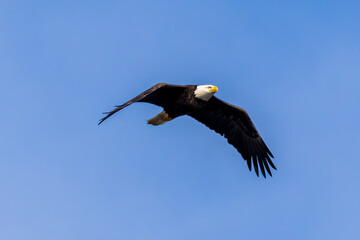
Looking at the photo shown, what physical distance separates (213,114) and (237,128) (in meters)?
0.99

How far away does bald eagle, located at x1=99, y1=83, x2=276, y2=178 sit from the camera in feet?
52.5

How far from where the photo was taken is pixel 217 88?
16.1 m

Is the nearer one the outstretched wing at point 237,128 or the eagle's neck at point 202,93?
the eagle's neck at point 202,93

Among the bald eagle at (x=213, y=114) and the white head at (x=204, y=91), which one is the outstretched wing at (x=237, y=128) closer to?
the bald eagle at (x=213, y=114)

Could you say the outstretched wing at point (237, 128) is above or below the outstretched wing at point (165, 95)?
below

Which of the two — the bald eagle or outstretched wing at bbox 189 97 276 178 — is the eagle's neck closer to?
the bald eagle

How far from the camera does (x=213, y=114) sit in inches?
703

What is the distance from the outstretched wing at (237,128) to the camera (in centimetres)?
1775

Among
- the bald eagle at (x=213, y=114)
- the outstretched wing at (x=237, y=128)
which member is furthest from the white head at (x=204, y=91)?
the outstretched wing at (x=237, y=128)

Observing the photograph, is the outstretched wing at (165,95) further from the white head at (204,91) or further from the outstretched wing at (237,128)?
the outstretched wing at (237,128)

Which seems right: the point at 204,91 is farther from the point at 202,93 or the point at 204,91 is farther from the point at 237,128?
the point at 237,128

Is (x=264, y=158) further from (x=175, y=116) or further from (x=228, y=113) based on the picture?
(x=175, y=116)

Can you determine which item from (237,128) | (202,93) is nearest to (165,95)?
(202,93)

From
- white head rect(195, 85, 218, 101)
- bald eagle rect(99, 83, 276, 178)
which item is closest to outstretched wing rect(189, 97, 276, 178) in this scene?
bald eagle rect(99, 83, 276, 178)
